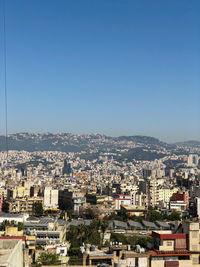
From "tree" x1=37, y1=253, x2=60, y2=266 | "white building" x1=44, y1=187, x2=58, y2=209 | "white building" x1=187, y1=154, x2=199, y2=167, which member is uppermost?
"tree" x1=37, y1=253, x2=60, y2=266

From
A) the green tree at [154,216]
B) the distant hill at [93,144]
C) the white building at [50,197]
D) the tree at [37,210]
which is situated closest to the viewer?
the green tree at [154,216]

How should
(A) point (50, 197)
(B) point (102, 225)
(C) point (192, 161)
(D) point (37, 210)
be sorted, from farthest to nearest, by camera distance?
(C) point (192, 161) → (A) point (50, 197) → (D) point (37, 210) → (B) point (102, 225)

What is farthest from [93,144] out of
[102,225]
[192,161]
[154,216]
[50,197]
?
[102,225]

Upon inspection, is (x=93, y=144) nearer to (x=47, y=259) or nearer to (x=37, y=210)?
(x=37, y=210)

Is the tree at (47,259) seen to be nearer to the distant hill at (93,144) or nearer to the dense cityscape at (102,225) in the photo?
the dense cityscape at (102,225)

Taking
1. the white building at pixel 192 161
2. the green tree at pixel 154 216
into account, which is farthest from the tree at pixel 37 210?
the white building at pixel 192 161

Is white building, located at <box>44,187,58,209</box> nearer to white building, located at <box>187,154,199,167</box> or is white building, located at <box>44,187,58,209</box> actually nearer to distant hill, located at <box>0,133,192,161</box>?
white building, located at <box>187,154,199,167</box>

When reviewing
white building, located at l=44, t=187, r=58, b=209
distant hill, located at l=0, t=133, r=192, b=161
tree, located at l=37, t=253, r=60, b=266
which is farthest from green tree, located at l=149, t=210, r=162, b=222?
distant hill, located at l=0, t=133, r=192, b=161

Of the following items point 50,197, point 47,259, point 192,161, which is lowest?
point 192,161

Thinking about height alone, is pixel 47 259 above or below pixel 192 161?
above

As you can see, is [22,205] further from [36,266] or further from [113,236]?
[36,266]

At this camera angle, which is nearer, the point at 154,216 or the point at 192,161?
the point at 154,216

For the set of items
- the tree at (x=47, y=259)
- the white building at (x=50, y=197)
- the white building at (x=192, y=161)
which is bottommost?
the white building at (x=192, y=161)

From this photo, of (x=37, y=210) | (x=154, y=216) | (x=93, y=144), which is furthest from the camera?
(x=93, y=144)
